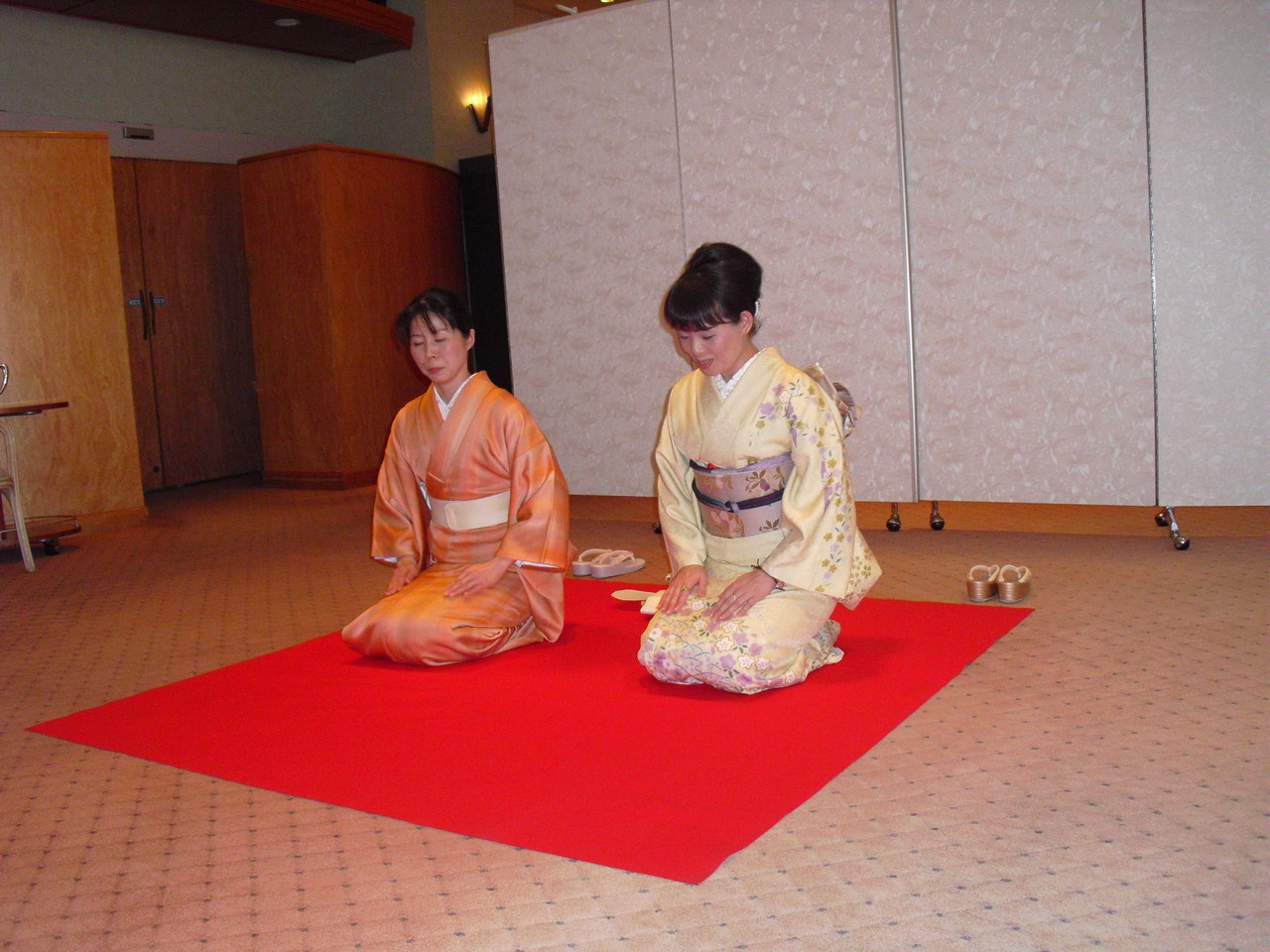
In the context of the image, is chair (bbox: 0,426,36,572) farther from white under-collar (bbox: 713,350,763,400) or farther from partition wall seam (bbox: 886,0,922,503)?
partition wall seam (bbox: 886,0,922,503)

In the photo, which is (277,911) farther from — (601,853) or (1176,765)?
(1176,765)

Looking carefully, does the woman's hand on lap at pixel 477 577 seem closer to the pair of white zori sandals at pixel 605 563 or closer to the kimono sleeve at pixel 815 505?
the kimono sleeve at pixel 815 505

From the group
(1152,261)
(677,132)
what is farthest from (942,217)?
(677,132)

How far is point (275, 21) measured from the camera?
307 inches

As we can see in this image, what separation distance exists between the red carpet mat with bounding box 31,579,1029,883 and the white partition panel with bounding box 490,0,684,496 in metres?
2.00

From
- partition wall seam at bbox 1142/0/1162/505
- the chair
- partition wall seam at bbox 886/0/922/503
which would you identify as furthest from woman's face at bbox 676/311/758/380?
the chair

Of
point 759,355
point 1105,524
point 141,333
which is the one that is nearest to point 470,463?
point 759,355

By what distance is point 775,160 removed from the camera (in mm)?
4766

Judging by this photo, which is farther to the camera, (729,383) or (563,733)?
(729,383)

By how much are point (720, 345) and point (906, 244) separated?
80.4 inches

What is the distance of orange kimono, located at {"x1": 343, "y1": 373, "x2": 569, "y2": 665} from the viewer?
3152 millimetres

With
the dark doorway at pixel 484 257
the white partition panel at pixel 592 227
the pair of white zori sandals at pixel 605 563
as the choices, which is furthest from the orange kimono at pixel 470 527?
the dark doorway at pixel 484 257

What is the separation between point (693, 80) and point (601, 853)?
12.4 ft

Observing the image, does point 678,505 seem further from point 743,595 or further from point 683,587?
point 743,595
